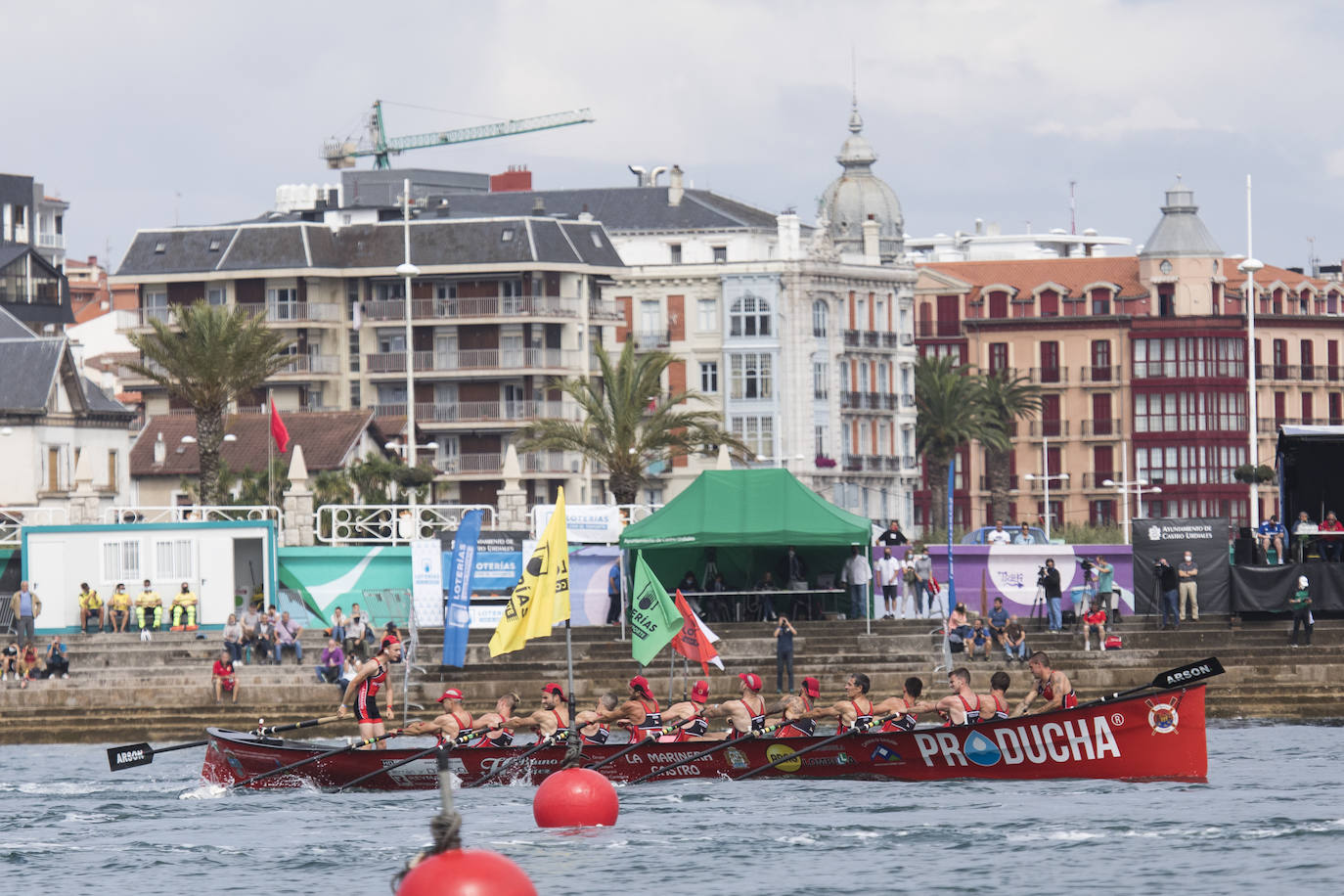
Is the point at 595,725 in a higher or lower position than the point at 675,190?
lower

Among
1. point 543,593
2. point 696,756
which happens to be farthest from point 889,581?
point 696,756

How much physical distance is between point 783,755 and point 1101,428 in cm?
9664

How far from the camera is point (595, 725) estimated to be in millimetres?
38969

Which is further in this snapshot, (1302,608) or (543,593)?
(1302,608)

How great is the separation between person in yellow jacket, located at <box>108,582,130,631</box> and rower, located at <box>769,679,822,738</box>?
71.9 feet

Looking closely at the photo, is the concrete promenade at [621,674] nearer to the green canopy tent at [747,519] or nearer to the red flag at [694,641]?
the green canopy tent at [747,519]

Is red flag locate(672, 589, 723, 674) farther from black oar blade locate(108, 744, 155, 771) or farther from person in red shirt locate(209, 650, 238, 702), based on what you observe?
person in red shirt locate(209, 650, 238, 702)

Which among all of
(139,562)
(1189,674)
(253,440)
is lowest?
(1189,674)

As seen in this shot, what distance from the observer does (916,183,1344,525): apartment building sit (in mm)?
130750

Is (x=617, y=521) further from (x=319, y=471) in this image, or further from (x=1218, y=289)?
(x=1218, y=289)

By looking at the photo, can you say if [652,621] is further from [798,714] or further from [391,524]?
[391,524]

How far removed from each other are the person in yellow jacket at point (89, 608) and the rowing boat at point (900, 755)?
17115mm

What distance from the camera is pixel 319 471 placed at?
84.0 metres

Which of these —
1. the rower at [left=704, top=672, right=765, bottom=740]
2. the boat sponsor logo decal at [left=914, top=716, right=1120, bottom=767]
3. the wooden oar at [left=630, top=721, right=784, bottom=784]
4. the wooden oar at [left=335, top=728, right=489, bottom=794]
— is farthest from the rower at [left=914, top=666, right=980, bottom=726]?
the wooden oar at [left=335, top=728, right=489, bottom=794]
